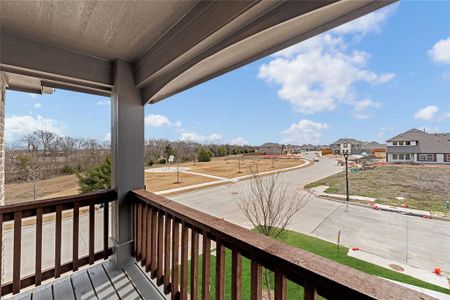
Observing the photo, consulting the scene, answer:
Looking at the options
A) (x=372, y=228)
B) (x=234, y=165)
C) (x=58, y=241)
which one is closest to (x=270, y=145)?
(x=234, y=165)

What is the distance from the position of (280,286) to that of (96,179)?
225 cm

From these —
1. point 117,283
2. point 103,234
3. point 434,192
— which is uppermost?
point 434,192

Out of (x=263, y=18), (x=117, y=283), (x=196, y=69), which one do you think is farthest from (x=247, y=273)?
(x=263, y=18)

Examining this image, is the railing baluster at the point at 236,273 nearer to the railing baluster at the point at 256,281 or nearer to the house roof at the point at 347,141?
the railing baluster at the point at 256,281

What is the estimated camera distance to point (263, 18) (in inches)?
45.3

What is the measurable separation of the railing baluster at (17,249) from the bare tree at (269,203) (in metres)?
2.31

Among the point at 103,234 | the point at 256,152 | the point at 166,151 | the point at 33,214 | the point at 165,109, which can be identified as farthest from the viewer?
the point at 165,109

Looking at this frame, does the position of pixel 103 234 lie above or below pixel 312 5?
below

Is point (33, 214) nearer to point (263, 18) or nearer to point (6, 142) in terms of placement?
point (6, 142)

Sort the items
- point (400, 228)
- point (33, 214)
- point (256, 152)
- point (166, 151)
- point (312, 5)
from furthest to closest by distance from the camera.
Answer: point (256, 152), point (166, 151), point (33, 214), point (400, 228), point (312, 5)

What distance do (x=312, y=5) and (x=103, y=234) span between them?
8.60 feet

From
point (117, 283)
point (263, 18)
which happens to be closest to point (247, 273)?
point (117, 283)

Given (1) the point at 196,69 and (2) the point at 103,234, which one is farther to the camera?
(2) the point at 103,234

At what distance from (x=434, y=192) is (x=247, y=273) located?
1.52 metres
